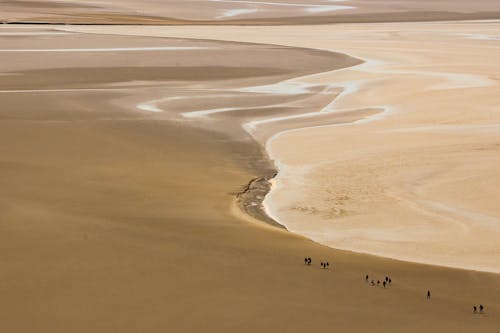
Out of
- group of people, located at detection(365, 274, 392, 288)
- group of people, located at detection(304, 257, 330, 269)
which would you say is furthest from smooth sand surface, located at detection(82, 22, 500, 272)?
group of people, located at detection(365, 274, 392, 288)

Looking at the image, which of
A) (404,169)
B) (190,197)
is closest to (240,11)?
(404,169)

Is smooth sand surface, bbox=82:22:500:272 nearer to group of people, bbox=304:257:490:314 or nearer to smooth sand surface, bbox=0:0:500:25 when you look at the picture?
group of people, bbox=304:257:490:314

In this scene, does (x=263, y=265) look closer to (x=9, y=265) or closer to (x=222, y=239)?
(x=222, y=239)

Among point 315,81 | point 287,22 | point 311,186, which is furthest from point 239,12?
point 311,186

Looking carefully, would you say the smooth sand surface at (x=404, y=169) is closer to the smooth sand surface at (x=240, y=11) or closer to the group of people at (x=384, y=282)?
the group of people at (x=384, y=282)

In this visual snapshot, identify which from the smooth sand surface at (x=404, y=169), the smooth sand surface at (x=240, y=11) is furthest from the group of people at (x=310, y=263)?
the smooth sand surface at (x=240, y=11)
